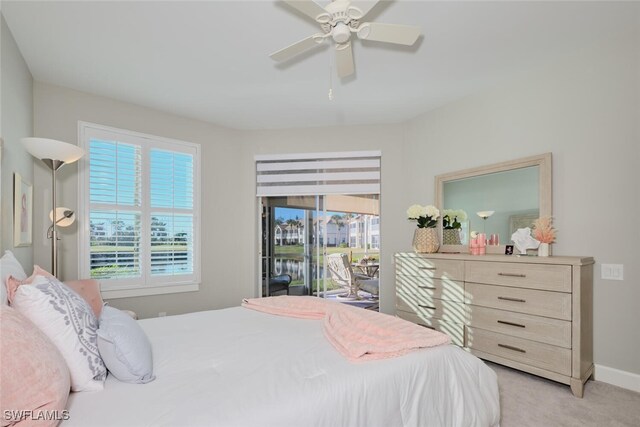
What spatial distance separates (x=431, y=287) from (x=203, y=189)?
9.94 feet

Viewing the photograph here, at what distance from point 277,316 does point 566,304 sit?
6.78ft

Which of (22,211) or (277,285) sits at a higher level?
(22,211)

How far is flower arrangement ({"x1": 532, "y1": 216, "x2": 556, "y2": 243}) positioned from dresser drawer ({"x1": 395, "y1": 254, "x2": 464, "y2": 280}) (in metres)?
0.64

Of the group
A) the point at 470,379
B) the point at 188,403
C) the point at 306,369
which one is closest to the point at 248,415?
the point at 188,403

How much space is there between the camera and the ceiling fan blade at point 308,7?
5.39 ft

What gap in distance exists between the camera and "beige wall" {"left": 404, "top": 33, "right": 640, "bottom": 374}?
241 centimetres

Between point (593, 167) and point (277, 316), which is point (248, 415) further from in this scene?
point (593, 167)

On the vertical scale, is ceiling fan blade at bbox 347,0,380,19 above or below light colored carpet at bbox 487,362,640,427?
above

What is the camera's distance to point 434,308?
10.5 feet

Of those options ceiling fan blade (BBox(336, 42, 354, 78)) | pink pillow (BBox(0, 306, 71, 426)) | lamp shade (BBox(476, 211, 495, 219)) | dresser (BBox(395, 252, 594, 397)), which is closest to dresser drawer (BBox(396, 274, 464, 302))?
dresser (BBox(395, 252, 594, 397))

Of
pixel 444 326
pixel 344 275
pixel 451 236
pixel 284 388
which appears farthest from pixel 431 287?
pixel 284 388

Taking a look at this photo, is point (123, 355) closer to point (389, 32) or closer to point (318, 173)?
point (389, 32)

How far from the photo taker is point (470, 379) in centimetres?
161

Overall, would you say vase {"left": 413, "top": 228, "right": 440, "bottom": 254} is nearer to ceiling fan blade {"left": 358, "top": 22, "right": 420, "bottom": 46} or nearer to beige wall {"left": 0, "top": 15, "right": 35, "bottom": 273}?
ceiling fan blade {"left": 358, "top": 22, "right": 420, "bottom": 46}
